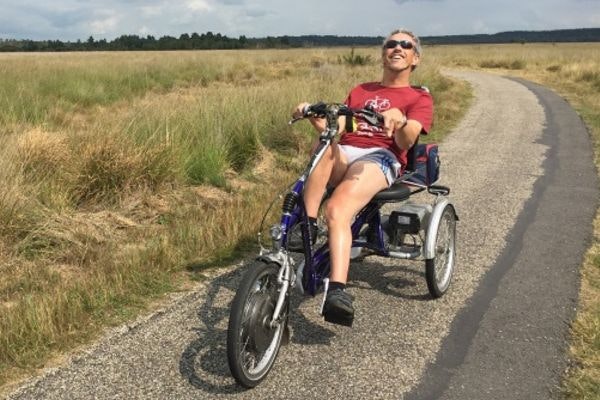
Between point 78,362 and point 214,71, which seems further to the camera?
point 214,71

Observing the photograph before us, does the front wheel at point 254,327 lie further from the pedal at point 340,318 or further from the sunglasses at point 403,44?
the sunglasses at point 403,44

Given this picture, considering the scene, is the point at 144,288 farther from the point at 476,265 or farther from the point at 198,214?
the point at 476,265

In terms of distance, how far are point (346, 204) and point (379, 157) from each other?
1.76ft

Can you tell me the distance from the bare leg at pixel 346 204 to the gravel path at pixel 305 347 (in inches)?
19.8

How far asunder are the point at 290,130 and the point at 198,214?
353 centimetres

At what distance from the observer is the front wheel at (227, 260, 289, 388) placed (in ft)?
9.00

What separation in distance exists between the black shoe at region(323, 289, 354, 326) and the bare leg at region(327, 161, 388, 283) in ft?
0.40

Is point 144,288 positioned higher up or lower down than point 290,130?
lower down

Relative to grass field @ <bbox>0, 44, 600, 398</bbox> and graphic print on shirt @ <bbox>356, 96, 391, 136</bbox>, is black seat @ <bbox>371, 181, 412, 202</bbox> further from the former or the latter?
grass field @ <bbox>0, 44, 600, 398</bbox>

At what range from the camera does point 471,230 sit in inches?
223

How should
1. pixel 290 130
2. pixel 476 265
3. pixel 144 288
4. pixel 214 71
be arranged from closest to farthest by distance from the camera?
pixel 144 288, pixel 476 265, pixel 290 130, pixel 214 71

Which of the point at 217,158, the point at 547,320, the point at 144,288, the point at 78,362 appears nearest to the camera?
the point at 78,362

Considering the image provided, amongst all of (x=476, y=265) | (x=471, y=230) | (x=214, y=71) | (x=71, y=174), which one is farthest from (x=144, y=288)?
(x=214, y=71)

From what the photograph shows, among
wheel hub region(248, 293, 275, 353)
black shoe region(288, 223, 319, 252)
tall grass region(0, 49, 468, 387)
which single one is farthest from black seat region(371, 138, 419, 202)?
tall grass region(0, 49, 468, 387)
